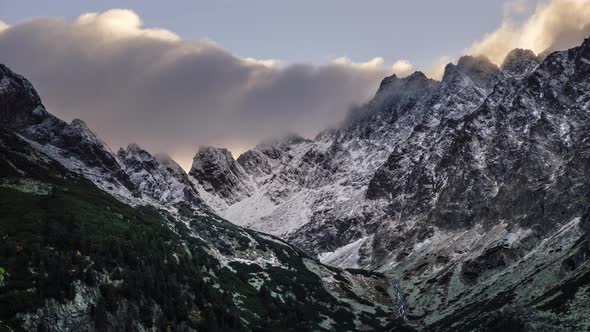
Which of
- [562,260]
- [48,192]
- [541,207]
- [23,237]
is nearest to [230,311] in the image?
[23,237]

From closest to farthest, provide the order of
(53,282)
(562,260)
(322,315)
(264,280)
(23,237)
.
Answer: (53,282) → (23,237) → (562,260) → (322,315) → (264,280)

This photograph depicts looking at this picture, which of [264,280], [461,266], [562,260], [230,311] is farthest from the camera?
[461,266]

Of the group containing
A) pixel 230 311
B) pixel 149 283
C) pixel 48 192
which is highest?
pixel 48 192

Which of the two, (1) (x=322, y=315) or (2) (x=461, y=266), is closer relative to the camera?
(1) (x=322, y=315)

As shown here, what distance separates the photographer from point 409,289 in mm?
194000

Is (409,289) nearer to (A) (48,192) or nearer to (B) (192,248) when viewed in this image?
(B) (192,248)

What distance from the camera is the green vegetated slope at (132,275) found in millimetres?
81750

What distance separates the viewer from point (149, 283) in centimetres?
9788

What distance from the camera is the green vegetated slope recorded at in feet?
268

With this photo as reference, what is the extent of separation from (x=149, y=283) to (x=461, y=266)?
4793 inches

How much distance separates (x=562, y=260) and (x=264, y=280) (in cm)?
7527

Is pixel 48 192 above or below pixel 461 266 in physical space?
above

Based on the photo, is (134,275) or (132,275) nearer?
(132,275)

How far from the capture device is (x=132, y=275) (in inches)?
3863
